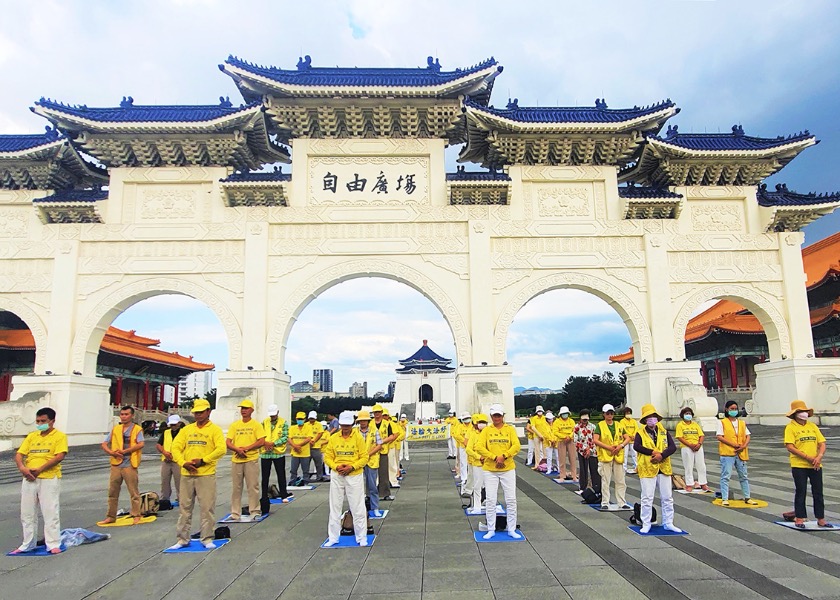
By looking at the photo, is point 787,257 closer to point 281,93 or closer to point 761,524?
point 761,524

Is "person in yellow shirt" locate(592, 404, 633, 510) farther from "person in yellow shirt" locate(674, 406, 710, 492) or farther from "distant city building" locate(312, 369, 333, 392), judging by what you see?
"distant city building" locate(312, 369, 333, 392)

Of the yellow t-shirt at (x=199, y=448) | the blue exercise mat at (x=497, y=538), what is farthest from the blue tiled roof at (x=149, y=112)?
the blue exercise mat at (x=497, y=538)

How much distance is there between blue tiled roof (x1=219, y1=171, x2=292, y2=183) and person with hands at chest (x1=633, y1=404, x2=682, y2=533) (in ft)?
44.8

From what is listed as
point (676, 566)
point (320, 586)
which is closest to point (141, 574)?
point (320, 586)

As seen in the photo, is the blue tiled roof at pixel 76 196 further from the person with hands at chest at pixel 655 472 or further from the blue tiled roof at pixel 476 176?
the person with hands at chest at pixel 655 472

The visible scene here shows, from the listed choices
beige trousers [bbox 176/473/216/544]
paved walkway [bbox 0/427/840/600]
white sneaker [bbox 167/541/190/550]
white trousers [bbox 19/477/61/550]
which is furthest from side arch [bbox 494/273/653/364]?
white trousers [bbox 19/477/61/550]

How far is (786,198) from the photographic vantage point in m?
18.4

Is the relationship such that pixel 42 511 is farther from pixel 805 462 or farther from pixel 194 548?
pixel 805 462

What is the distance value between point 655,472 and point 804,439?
162cm

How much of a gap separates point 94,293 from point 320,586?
50.8ft

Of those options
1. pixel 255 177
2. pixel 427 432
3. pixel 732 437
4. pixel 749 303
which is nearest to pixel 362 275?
pixel 255 177

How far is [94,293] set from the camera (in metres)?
17.1

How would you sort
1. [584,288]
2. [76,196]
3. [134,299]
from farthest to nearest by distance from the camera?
1. [584,288]
2. [76,196]
3. [134,299]

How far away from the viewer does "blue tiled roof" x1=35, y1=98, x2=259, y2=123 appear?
16.7 m
